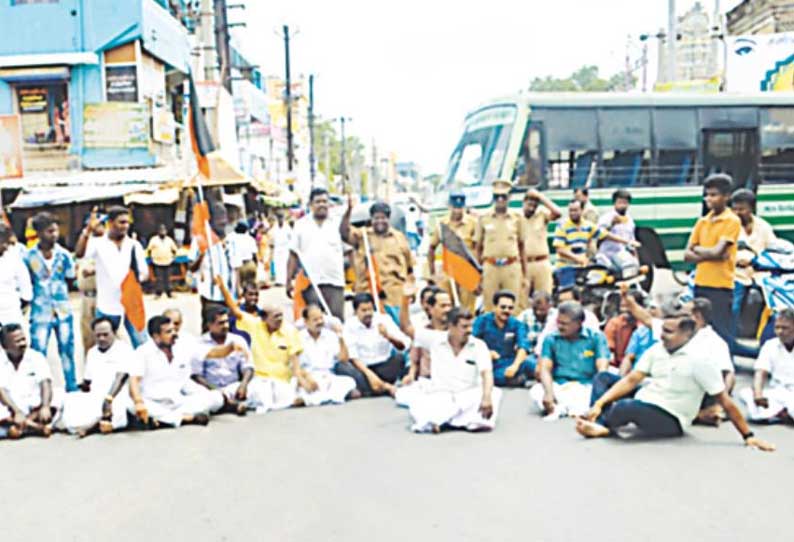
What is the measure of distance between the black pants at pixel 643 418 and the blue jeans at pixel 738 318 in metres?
2.48

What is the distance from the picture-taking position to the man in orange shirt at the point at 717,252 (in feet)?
23.8

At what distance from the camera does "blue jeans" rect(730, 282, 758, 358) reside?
8.01 m

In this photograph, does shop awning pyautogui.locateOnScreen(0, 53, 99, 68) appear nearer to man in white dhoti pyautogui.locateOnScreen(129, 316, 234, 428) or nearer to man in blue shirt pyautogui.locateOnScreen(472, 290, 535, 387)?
man in white dhoti pyautogui.locateOnScreen(129, 316, 234, 428)

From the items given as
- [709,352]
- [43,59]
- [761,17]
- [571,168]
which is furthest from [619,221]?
[761,17]

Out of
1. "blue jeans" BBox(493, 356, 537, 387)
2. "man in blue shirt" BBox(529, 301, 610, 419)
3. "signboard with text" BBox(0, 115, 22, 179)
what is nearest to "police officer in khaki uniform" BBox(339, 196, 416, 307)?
"blue jeans" BBox(493, 356, 537, 387)

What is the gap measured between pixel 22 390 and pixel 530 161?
8.33 metres

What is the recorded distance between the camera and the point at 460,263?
895cm

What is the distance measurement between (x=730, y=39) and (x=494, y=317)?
21.2 metres

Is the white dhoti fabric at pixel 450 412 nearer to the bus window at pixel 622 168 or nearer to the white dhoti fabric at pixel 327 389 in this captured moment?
the white dhoti fabric at pixel 327 389

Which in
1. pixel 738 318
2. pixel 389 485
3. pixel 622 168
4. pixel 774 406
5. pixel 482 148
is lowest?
pixel 389 485

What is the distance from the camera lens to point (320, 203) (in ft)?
26.8

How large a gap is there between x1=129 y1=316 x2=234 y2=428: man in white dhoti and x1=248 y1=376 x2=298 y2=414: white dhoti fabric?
434 mm

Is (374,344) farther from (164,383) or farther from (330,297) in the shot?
(164,383)

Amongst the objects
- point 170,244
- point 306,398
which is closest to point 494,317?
point 306,398
